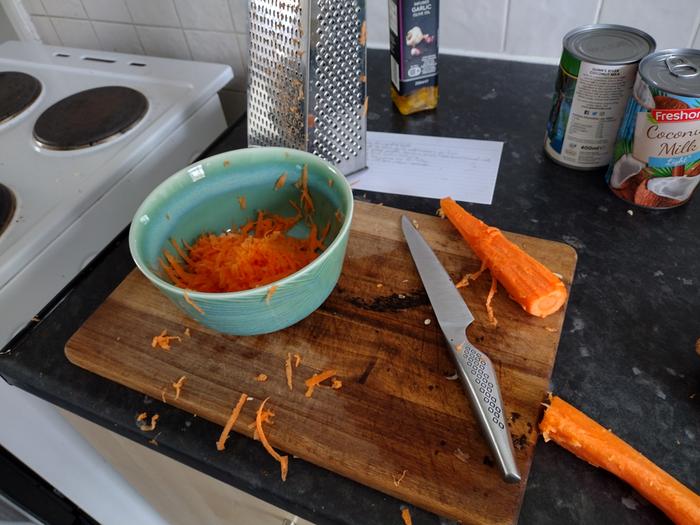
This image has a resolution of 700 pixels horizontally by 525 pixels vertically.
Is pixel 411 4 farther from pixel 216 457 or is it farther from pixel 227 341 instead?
pixel 216 457

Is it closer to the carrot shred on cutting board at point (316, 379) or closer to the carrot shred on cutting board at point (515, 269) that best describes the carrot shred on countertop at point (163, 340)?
the carrot shred on cutting board at point (316, 379)

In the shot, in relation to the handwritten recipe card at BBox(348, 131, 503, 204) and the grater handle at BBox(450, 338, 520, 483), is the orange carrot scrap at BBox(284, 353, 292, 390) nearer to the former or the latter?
the grater handle at BBox(450, 338, 520, 483)

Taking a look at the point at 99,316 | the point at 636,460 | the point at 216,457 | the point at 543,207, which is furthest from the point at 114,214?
the point at 636,460

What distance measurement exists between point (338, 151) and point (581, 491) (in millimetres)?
552

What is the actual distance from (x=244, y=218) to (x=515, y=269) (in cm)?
35

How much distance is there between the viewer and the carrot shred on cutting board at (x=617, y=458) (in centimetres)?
44

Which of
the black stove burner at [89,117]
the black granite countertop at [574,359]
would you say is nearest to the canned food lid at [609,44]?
the black granite countertop at [574,359]

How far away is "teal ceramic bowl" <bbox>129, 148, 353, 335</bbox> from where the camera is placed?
0.52 m

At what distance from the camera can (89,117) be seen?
0.94 meters

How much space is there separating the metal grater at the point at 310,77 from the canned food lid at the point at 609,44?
0.29 m

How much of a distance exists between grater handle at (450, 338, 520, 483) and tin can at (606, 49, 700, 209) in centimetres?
34

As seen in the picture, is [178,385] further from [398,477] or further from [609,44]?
[609,44]

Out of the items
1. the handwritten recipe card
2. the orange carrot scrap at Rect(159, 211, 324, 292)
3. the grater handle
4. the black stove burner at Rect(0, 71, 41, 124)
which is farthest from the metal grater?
the black stove burner at Rect(0, 71, 41, 124)

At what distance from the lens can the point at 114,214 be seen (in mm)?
853
